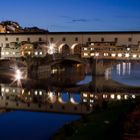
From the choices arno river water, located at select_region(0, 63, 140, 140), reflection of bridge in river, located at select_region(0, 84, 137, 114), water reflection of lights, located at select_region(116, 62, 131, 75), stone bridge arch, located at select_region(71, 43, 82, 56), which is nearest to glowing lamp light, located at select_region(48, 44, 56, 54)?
stone bridge arch, located at select_region(71, 43, 82, 56)

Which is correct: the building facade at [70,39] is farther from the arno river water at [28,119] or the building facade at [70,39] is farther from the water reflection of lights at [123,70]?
the arno river water at [28,119]

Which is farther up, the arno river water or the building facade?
the building facade

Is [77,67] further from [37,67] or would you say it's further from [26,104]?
[26,104]

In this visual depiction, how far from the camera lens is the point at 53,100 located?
28344mm

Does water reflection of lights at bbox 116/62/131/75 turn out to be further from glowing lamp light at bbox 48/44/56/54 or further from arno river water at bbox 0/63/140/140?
arno river water at bbox 0/63/140/140

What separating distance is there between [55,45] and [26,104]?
3563cm

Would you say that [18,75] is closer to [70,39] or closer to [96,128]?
[70,39]

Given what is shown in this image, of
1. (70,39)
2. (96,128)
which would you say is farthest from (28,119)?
(70,39)

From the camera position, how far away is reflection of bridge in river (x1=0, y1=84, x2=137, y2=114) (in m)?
24.6

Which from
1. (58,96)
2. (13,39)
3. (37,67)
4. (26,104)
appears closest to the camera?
(26,104)

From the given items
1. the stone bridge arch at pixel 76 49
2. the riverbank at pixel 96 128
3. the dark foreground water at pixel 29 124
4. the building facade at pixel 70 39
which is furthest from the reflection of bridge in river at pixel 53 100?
the stone bridge arch at pixel 76 49

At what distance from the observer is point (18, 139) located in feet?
54.1

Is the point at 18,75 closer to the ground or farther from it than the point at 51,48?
closer to the ground

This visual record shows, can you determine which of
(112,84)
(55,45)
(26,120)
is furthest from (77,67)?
(26,120)
